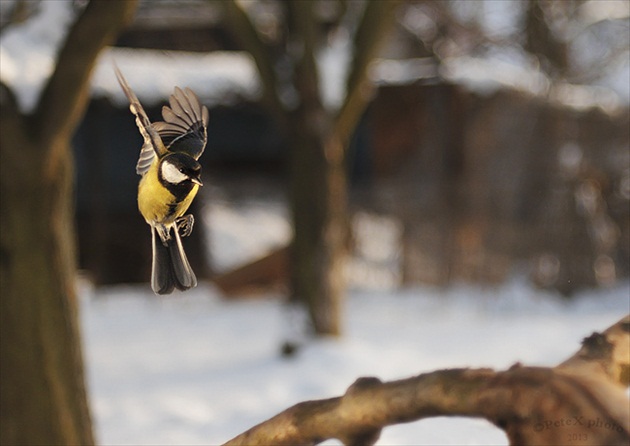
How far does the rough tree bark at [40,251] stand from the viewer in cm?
379

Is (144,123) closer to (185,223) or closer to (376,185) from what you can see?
(185,223)

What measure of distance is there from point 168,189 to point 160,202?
1.8 inches

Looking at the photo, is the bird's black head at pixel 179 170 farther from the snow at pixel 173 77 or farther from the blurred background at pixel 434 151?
the blurred background at pixel 434 151

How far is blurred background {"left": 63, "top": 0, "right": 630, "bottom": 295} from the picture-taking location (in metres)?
11.7

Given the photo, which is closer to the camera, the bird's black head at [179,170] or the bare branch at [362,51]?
the bird's black head at [179,170]

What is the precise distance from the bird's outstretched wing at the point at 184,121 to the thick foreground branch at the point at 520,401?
79 centimetres

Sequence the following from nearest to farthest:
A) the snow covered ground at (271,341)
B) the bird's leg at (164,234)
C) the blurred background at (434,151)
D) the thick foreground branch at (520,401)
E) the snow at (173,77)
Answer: the bird's leg at (164,234) < the thick foreground branch at (520,401) < the snow covered ground at (271,341) < the snow at (173,77) < the blurred background at (434,151)

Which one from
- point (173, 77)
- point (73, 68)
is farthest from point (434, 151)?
point (73, 68)

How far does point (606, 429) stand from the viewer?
6.47 feet

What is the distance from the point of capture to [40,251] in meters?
3.88

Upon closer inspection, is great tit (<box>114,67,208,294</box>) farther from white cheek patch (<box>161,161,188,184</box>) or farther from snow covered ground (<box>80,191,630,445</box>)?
snow covered ground (<box>80,191,630,445</box>)

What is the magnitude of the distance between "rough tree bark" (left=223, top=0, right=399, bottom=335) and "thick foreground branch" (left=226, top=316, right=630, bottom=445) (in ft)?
18.4

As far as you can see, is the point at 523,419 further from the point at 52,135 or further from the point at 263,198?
the point at 263,198

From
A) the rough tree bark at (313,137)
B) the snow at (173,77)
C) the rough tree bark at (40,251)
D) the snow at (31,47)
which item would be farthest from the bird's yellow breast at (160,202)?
the snow at (173,77)
